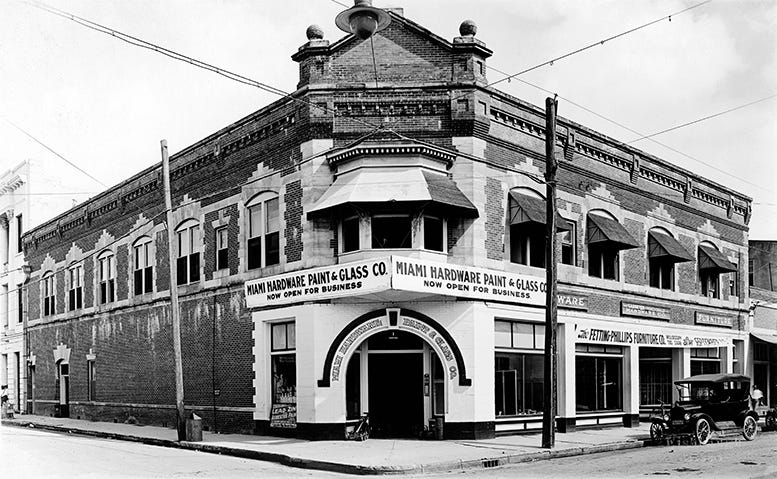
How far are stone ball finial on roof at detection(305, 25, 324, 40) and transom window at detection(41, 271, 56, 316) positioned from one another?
974 inches

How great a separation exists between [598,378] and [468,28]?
12.4m

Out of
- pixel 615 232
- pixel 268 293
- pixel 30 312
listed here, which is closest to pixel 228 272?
pixel 268 293

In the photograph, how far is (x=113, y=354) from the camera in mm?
34719

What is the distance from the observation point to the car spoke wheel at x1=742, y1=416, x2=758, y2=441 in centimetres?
2369

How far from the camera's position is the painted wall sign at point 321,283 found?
69.0 ft

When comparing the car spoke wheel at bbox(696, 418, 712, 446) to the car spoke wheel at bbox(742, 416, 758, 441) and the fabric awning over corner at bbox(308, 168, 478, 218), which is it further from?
the fabric awning over corner at bbox(308, 168, 478, 218)

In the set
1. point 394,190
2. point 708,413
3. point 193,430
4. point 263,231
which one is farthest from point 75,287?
point 708,413

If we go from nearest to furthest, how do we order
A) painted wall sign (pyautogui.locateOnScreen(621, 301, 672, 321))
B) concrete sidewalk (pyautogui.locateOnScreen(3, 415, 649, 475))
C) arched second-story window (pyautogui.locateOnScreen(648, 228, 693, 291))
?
concrete sidewalk (pyautogui.locateOnScreen(3, 415, 649, 475))
painted wall sign (pyautogui.locateOnScreen(621, 301, 672, 321))
arched second-story window (pyautogui.locateOnScreen(648, 228, 693, 291))

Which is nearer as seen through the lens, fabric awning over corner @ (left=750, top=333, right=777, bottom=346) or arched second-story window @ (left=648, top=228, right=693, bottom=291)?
arched second-story window @ (left=648, top=228, right=693, bottom=291)

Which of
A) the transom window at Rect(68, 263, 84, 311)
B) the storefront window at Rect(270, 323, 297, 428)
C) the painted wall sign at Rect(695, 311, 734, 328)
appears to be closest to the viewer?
the storefront window at Rect(270, 323, 297, 428)

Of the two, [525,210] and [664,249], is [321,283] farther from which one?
[664,249]

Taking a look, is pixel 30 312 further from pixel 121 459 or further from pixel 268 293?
pixel 121 459

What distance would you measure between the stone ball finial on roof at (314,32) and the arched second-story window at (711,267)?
1895 cm

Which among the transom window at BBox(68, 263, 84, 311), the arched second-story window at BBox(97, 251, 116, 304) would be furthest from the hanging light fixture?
the transom window at BBox(68, 263, 84, 311)
